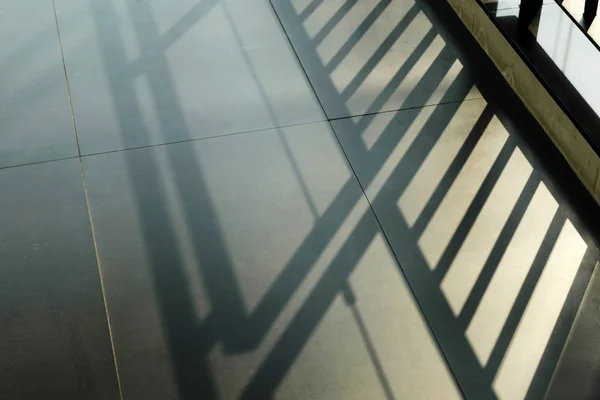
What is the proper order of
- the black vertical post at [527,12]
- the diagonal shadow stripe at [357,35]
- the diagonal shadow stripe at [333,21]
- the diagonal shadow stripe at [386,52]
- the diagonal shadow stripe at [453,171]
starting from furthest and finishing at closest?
the diagonal shadow stripe at [333,21]
the diagonal shadow stripe at [357,35]
the diagonal shadow stripe at [386,52]
the black vertical post at [527,12]
the diagonal shadow stripe at [453,171]

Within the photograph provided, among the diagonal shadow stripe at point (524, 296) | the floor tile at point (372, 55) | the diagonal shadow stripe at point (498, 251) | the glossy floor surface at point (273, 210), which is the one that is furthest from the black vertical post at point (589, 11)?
the diagonal shadow stripe at point (524, 296)

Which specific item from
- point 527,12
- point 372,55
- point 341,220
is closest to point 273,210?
point 341,220

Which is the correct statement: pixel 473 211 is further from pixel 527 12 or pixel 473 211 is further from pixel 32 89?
pixel 32 89

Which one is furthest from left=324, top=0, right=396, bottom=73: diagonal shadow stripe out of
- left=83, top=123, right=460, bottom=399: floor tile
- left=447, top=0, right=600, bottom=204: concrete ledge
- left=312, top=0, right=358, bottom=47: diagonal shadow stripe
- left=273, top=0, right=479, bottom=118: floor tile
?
left=83, top=123, right=460, bottom=399: floor tile

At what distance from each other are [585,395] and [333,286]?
885 millimetres

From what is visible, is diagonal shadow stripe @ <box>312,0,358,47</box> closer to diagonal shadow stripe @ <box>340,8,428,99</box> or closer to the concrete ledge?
diagonal shadow stripe @ <box>340,8,428,99</box>

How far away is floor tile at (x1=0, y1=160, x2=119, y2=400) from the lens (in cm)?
303

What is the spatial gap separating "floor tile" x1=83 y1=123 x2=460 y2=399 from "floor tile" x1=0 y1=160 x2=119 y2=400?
6cm

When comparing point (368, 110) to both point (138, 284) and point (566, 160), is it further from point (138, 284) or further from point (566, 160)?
point (138, 284)

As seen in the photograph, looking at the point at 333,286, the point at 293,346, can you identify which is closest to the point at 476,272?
the point at 333,286

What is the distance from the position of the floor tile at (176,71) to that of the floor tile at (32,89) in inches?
2.5

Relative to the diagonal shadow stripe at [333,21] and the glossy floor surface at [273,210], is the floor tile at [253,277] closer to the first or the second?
the glossy floor surface at [273,210]

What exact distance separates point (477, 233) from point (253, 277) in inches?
33.1

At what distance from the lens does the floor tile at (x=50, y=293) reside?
9.95 feet
